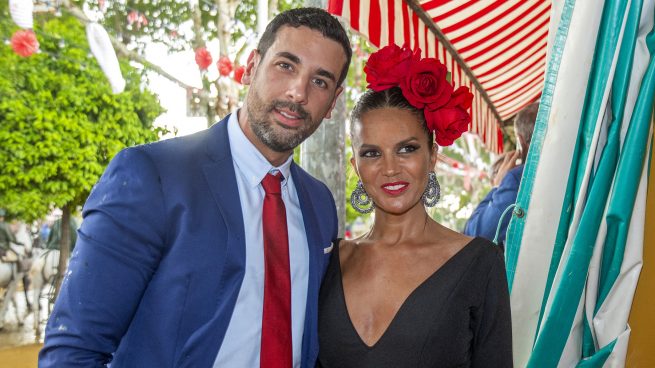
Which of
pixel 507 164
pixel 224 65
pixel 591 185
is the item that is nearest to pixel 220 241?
pixel 591 185

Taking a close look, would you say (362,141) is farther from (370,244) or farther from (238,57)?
(238,57)

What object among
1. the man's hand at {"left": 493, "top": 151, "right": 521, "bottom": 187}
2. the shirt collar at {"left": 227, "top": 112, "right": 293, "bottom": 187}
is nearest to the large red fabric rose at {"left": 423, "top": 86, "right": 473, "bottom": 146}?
the shirt collar at {"left": 227, "top": 112, "right": 293, "bottom": 187}

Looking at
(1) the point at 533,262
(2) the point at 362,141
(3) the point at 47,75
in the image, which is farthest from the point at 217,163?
(3) the point at 47,75

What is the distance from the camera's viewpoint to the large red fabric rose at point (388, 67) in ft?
7.77

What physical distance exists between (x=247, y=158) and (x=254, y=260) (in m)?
0.35

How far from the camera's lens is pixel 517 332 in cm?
211

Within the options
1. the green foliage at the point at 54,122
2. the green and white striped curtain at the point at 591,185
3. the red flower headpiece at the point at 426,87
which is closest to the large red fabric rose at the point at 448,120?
the red flower headpiece at the point at 426,87

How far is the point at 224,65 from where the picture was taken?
867 centimetres

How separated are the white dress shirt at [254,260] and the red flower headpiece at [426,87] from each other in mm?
487

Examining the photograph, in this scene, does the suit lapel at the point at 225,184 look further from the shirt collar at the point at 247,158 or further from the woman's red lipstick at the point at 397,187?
the woman's red lipstick at the point at 397,187

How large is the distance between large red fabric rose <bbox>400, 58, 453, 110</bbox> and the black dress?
54 cm

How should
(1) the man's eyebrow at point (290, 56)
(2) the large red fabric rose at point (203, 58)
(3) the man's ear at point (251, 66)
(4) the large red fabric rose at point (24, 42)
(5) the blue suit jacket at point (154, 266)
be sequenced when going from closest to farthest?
(5) the blue suit jacket at point (154, 266), (1) the man's eyebrow at point (290, 56), (3) the man's ear at point (251, 66), (4) the large red fabric rose at point (24, 42), (2) the large red fabric rose at point (203, 58)

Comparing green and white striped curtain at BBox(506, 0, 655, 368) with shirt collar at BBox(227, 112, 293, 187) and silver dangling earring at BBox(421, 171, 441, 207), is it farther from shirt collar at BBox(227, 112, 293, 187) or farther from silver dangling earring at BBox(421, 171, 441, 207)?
shirt collar at BBox(227, 112, 293, 187)

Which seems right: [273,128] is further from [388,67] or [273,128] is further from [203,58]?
[203,58]
